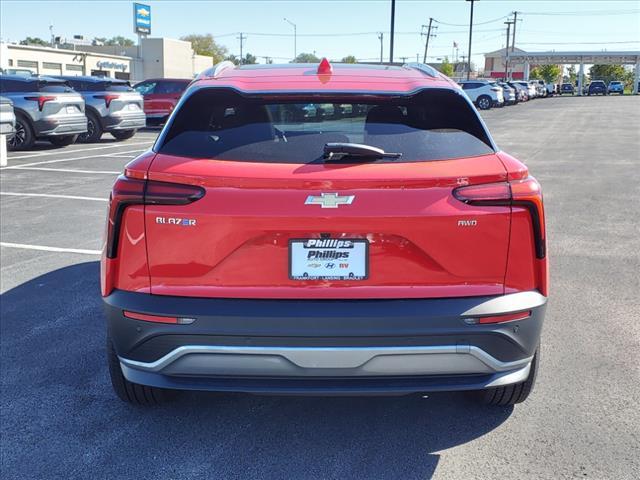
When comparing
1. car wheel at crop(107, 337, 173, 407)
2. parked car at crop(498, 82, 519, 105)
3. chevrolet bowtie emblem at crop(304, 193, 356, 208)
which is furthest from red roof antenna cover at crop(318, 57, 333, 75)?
parked car at crop(498, 82, 519, 105)

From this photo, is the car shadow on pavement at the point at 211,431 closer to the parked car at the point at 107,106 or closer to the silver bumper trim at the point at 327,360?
the silver bumper trim at the point at 327,360

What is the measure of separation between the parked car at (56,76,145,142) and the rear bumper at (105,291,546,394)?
16.9 meters

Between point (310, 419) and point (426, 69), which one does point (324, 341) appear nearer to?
point (310, 419)

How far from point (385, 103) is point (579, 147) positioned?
1784 centimetres

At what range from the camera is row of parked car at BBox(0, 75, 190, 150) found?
52.6 ft

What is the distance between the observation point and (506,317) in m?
2.99

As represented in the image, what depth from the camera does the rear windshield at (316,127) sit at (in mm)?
3068

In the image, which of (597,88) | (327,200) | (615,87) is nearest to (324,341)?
(327,200)

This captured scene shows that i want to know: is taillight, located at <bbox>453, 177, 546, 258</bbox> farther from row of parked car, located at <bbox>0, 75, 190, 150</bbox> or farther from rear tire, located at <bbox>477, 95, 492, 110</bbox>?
rear tire, located at <bbox>477, 95, 492, 110</bbox>

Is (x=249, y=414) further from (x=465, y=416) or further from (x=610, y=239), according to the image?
(x=610, y=239)

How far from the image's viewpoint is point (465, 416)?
3.65 metres

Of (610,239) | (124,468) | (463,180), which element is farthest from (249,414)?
(610,239)

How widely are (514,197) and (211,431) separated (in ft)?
6.04

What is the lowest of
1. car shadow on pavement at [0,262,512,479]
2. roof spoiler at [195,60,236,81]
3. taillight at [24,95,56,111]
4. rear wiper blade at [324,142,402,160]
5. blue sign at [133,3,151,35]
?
→ car shadow on pavement at [0,262,512,479]
